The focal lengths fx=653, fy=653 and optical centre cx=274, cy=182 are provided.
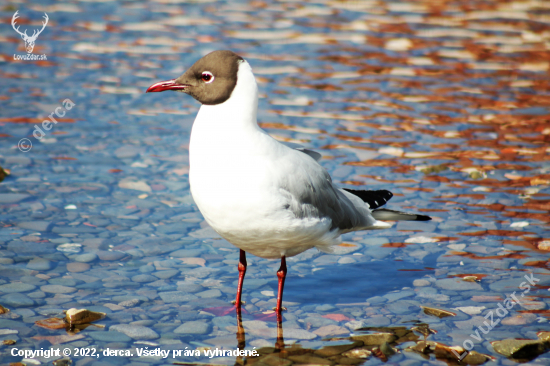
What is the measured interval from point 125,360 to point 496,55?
10.6 m

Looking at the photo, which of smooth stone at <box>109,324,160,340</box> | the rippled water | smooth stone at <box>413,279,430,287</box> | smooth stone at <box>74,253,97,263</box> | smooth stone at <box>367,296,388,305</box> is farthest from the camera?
smooth stone at <box>74,253,97,263</box>

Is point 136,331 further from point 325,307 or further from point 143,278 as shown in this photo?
point 325,307

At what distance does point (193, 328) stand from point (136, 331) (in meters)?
0.47

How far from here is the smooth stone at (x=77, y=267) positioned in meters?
6.32

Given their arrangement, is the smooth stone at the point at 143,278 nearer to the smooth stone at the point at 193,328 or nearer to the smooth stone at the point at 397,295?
the smooth stone at the point at 193,328

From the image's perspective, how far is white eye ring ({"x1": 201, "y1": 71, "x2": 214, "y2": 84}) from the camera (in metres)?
5.21

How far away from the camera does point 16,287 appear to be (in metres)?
5.92

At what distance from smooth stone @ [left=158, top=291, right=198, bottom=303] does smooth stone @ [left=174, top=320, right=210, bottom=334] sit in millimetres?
392

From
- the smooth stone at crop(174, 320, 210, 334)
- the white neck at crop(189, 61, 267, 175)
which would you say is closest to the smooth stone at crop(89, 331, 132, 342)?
the smooth stone at crop(174, 320, 210, 334)

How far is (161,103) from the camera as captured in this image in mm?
10891

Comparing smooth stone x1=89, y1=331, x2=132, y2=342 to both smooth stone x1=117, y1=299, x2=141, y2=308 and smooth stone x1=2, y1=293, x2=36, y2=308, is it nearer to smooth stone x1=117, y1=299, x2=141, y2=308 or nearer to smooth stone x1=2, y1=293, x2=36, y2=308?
smooth stone x1=117, y1=299, x2=141, y2=308

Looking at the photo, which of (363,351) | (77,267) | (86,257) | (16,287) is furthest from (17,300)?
(363,351)

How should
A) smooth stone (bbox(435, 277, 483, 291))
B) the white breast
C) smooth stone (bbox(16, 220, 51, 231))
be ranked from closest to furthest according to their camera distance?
1. the white breast
2. smooth stone (bbox(435, 277, 483, 291))
3. smooth stone (bbox(16, 220, 51, 231))

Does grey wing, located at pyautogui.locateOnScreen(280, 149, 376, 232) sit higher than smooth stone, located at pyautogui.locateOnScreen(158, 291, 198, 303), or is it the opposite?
grey wing, located at pyautogui.locateOnScreen(280, 149, 376, 232)
